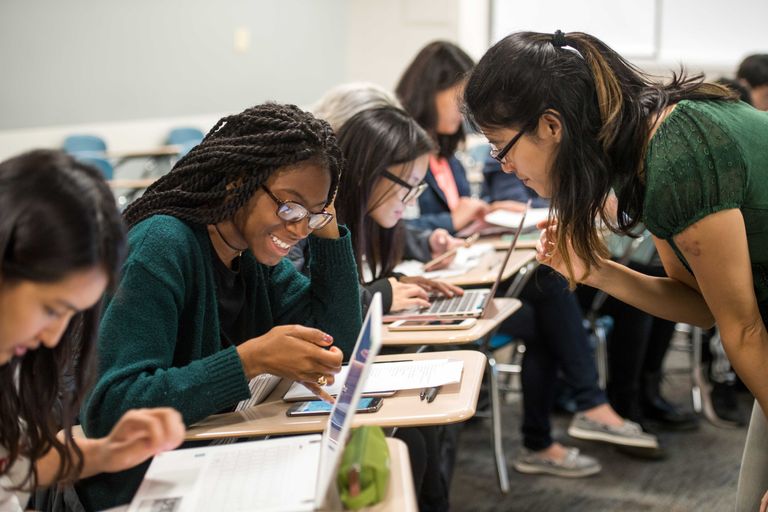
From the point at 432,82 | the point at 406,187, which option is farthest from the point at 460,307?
the point at 432,82

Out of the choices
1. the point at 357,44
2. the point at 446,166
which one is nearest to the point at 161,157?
the point at 357,44

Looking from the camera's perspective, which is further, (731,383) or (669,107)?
(731,383)

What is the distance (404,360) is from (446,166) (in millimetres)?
1821

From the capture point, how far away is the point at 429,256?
307cm

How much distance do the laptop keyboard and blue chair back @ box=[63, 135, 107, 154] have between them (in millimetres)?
4428

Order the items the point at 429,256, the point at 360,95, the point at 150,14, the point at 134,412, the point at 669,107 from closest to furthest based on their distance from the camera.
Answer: the point at 134,412, the point at 669,107, the point at 360,95, the point at 429,256, the point at 150,14

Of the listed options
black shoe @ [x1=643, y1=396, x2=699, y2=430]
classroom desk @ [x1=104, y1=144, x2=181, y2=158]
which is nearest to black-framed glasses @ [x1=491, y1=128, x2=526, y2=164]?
black shoe @ [x1=643, y1=396, x2=699, y2=430]

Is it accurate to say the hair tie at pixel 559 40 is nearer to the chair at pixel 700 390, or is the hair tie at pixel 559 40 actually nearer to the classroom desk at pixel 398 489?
the classroom desk at pixel 398 489

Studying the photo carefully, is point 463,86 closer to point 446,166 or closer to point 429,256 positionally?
point 429,256

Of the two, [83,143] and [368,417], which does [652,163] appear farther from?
[83,143]

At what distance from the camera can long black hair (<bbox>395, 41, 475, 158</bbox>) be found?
3.51 meters

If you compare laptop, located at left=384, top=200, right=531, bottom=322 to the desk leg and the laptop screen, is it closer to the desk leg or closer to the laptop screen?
the desk leg

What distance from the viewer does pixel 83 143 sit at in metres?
6.23

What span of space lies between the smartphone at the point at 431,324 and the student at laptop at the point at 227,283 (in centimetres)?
18
